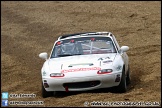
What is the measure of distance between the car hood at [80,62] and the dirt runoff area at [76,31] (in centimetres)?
63

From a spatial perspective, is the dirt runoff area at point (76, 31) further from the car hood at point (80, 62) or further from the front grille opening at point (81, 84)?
the car hood at point (80, 62)

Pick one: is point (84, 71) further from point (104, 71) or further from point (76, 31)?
point (76, 31)

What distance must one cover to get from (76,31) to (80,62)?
548 inches

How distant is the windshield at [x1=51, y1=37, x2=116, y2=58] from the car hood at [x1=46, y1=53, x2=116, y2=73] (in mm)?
360

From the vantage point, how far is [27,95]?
12.1 meters

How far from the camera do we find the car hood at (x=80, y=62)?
37.7 ft

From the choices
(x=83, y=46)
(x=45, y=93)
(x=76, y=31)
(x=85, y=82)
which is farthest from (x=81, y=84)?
(x=76, y=31)

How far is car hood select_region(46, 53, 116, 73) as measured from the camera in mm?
11492

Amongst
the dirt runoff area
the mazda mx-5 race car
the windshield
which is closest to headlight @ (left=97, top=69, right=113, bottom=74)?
the mazda mx-5 race car

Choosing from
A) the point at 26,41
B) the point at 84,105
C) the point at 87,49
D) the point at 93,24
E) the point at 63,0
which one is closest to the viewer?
the point at 84,105

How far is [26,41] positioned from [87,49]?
1142 cm

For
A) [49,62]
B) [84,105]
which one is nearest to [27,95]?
[49,62]

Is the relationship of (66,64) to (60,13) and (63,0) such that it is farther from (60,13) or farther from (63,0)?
(63,0)

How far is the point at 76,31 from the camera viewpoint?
2562cm
